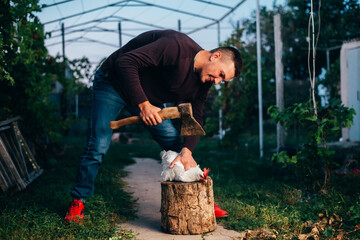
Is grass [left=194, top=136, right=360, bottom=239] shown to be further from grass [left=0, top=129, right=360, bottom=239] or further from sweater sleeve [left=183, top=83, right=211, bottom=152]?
A: sweater sleeve [left=183, top=83, right=211, bottom=152]

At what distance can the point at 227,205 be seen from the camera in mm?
3766

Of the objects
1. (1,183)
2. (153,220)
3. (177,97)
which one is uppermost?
(177,97)

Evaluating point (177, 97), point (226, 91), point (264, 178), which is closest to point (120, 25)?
point (226, 91)

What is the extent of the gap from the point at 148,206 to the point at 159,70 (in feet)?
Result: 5.48

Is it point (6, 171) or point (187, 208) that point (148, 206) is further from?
point (6, 171)

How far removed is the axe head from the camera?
9.12 feet

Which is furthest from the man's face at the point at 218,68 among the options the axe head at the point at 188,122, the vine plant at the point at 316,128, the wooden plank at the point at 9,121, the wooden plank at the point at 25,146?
the wooden plank at the point at 25,146

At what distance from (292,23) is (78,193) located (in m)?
14.8

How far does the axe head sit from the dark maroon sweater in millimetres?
309

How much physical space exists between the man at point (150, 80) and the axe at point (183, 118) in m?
0.10

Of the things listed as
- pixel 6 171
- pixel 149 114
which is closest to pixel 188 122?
pixel 149 114

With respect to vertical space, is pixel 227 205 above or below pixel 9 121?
below

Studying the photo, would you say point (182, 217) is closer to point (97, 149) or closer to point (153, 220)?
point (153, 220)

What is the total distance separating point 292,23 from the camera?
15.8 m
